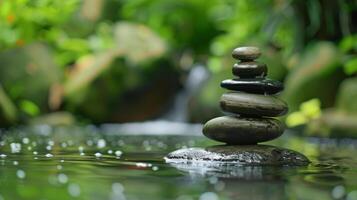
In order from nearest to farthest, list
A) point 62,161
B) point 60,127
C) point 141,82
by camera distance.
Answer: point 62,161
point 60,127
point 141,82

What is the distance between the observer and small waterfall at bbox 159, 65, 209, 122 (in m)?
14.8

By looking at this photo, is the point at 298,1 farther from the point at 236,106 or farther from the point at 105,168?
the point at 105,168

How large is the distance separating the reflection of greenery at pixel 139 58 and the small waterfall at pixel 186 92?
0.18 m

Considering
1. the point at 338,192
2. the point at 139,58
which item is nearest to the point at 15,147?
the point at 338,192

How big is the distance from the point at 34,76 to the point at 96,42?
1.91 meters

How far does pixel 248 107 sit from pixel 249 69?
336mm

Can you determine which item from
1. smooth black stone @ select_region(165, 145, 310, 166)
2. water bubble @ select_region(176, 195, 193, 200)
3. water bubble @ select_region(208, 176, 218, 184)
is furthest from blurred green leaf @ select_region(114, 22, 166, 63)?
water bubble @ select_region(176, 195, 193, 200)

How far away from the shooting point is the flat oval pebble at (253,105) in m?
5.87

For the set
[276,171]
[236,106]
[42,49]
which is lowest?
[276,171]

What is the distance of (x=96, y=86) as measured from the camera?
1448cm

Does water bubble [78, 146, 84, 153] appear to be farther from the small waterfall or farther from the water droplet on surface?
the small waterfall

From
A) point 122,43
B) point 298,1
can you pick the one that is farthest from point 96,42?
point 298,1

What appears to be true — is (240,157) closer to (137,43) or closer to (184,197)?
(184,197)

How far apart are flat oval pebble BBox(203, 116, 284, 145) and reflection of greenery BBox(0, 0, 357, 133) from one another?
5.14m
